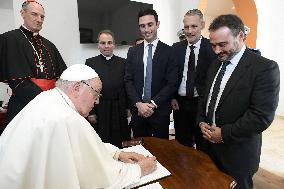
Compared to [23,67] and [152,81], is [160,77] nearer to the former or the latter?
[152,81]

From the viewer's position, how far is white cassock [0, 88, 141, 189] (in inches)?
50.3

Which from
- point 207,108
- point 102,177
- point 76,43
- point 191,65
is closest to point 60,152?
point 102,177

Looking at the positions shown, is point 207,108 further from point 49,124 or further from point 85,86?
point 49,124

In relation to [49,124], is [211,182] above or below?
below

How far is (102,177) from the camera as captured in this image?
1.41 meters

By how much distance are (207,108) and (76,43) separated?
313cm

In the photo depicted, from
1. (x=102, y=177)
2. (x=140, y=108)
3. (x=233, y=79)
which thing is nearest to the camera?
(x=102, y=177)

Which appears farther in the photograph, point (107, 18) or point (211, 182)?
point (107, 18)

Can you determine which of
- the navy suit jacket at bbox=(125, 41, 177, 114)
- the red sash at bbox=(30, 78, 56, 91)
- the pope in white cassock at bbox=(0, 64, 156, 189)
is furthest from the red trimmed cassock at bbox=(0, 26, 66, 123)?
the pope in white cassock at bbox=(0, 64, 156, 189)

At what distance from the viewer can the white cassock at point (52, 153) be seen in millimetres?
1276

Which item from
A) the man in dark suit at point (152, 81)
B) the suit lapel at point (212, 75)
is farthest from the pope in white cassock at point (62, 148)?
the man in dark suit at point (152, 81)

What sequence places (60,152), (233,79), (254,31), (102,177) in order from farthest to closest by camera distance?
(254,31) → (233,79) → (102,177) → (60,152)

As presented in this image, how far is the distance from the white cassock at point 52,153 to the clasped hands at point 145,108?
1.29 meters

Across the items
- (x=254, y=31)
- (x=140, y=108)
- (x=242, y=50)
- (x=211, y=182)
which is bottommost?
(x=211, y=182)
